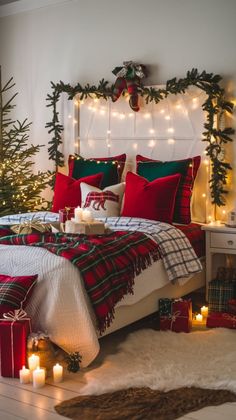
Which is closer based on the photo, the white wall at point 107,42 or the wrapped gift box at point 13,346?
the wrapped gift box at point 13,346

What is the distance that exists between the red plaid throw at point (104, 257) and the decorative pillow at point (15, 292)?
0.81 ft

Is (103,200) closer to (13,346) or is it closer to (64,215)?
(64,215)

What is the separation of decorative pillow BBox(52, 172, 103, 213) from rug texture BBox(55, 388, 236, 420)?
2.33 metres

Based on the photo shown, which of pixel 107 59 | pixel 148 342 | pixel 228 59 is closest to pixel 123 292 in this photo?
pixel 148 342

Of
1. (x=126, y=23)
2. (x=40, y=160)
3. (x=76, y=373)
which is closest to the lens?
(x=76, y=373)

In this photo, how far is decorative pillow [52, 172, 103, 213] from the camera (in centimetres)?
501

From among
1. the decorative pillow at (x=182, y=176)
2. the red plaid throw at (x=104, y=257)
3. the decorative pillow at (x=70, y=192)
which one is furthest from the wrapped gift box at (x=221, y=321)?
the decorative pillow at (x=70, y=192)

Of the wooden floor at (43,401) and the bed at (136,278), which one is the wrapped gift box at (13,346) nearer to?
the wooden floor at (43,401)

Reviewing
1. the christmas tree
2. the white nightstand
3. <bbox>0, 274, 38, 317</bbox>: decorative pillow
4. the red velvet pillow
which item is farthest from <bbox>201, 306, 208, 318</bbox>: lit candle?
the christmas tree

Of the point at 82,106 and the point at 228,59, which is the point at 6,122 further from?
the point at 228,59

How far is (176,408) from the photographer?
2734 mm

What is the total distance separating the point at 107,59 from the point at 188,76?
0.96 metres

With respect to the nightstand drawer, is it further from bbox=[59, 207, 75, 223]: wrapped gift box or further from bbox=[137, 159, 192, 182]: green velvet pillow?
bbox=[59, 207, 75, 223]: wrapped gift box

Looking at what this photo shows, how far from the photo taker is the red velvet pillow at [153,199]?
445 cm
